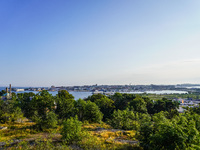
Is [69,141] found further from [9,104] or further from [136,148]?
[9,104]

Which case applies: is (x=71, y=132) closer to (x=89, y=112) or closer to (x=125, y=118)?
(x=125, y=118)

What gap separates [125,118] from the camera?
2116cm

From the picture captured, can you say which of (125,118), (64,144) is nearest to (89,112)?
(125,118)

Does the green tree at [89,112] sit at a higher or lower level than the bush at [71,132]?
lower

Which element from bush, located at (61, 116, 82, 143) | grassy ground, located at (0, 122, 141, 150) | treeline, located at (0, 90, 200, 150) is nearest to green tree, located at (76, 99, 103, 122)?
treeline, located at (0, 90, 200, 150)

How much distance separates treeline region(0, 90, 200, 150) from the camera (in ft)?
23.2

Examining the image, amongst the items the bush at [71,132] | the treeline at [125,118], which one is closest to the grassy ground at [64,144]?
the bush at [71,132]

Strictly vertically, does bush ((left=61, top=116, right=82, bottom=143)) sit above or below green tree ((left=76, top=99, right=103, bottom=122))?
above

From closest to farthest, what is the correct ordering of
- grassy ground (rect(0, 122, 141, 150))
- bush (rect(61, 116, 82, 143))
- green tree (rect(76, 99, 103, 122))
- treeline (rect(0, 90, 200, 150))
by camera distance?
treeline (rect(0, 90, 200, 150))
grassy ground (rect(0, 122, 141, 150))
bush (rect(61, 116, 82, 143))
green tree (rect(76, 99, 103, 122))

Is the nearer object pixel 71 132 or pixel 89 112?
pixel 71 132

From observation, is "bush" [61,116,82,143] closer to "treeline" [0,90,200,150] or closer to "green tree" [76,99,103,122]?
"treeline" [0,90,200,150]

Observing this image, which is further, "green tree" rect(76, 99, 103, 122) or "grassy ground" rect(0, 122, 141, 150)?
"green tree" rect(76, 99, 103, 122)

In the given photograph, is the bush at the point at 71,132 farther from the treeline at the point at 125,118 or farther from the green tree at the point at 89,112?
the green tree at the point at 89,112

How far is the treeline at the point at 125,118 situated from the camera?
7.08 meters
